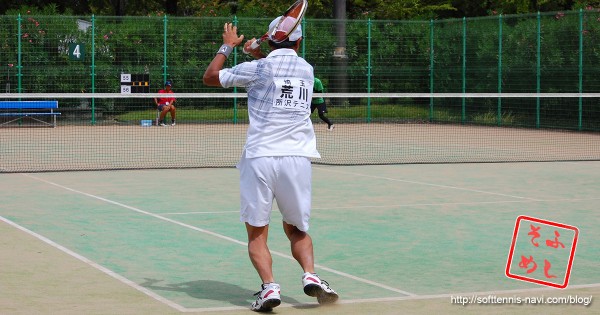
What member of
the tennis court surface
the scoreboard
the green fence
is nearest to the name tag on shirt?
the tennis court surface

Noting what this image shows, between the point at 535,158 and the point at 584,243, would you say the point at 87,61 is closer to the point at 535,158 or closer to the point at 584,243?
the point at 535,158

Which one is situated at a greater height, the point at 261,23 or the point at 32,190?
the point at 261,23

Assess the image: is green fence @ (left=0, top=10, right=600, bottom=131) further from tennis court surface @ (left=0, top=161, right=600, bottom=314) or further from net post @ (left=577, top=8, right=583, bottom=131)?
tennis court surface @ (left=0, top=161, right=600, bottom=314)

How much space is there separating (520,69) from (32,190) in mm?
17240

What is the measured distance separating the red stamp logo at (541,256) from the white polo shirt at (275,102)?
1556 millimetres

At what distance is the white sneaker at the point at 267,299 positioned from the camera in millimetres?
6406

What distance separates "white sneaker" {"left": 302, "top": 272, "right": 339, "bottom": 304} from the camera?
261 inches

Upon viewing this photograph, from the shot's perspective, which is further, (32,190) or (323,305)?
(32,190)

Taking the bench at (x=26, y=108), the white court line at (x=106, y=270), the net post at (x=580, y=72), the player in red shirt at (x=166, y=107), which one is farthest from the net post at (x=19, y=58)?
the white court line at (x=106, y=270)

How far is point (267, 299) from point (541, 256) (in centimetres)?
319

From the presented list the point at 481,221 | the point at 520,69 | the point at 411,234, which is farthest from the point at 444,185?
the point at 520,69

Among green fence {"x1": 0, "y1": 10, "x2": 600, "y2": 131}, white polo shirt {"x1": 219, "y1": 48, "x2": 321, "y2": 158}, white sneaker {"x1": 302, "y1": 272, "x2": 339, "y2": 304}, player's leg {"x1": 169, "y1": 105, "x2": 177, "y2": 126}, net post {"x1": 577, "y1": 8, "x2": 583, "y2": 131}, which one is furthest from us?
player's leg {"x1": 169, "y1": 105, "x2": 177, "y2": 126}

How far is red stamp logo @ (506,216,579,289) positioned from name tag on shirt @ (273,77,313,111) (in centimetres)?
158

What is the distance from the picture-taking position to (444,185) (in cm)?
1427
